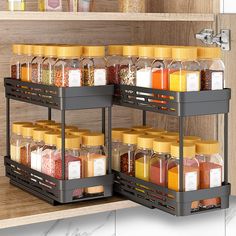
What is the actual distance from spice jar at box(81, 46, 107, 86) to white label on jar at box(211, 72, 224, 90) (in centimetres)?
31

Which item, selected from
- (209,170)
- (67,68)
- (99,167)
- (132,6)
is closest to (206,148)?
(209,170)

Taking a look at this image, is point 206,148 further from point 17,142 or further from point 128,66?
point 17,142

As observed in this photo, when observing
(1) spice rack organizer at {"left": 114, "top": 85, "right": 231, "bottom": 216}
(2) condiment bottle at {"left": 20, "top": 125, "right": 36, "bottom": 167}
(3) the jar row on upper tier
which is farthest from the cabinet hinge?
(2) condiment bottle at {"left": 20, "top": 125, "right": 36, "bottom": 167}

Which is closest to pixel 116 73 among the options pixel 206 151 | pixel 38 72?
pixel 38 72

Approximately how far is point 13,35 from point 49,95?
0.43 meters

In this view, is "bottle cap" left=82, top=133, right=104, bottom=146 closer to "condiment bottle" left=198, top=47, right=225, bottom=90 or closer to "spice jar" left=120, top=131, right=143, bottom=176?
"spice jar" left=120, top=131, right=143, bottom=176

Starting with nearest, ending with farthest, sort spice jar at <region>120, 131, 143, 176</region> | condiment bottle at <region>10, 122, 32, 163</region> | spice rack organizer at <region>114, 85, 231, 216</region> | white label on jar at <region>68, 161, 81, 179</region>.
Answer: spice rack organizer at <region>114, 85, 231, 216</region> → white label on jar at <region>68, 161, 81, 179</region> → spice jar at <region>120, 131, 143, 176</region> → condiment bottle at <region>10, 122, 32, 163</region>

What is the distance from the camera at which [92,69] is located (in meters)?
1.92

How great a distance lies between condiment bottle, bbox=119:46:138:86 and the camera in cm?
196

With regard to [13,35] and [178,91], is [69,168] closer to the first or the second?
[178,91]

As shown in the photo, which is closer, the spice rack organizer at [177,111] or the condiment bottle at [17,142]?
the spice rack organizer at [177,111]

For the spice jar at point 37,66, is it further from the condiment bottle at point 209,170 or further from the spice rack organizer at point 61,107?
the condiment bottle at point 209,170

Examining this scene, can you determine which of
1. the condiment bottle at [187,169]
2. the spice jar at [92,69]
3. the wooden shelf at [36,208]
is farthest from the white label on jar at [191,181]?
the spice jar at [92,69]

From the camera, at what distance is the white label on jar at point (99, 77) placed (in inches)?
75.3
